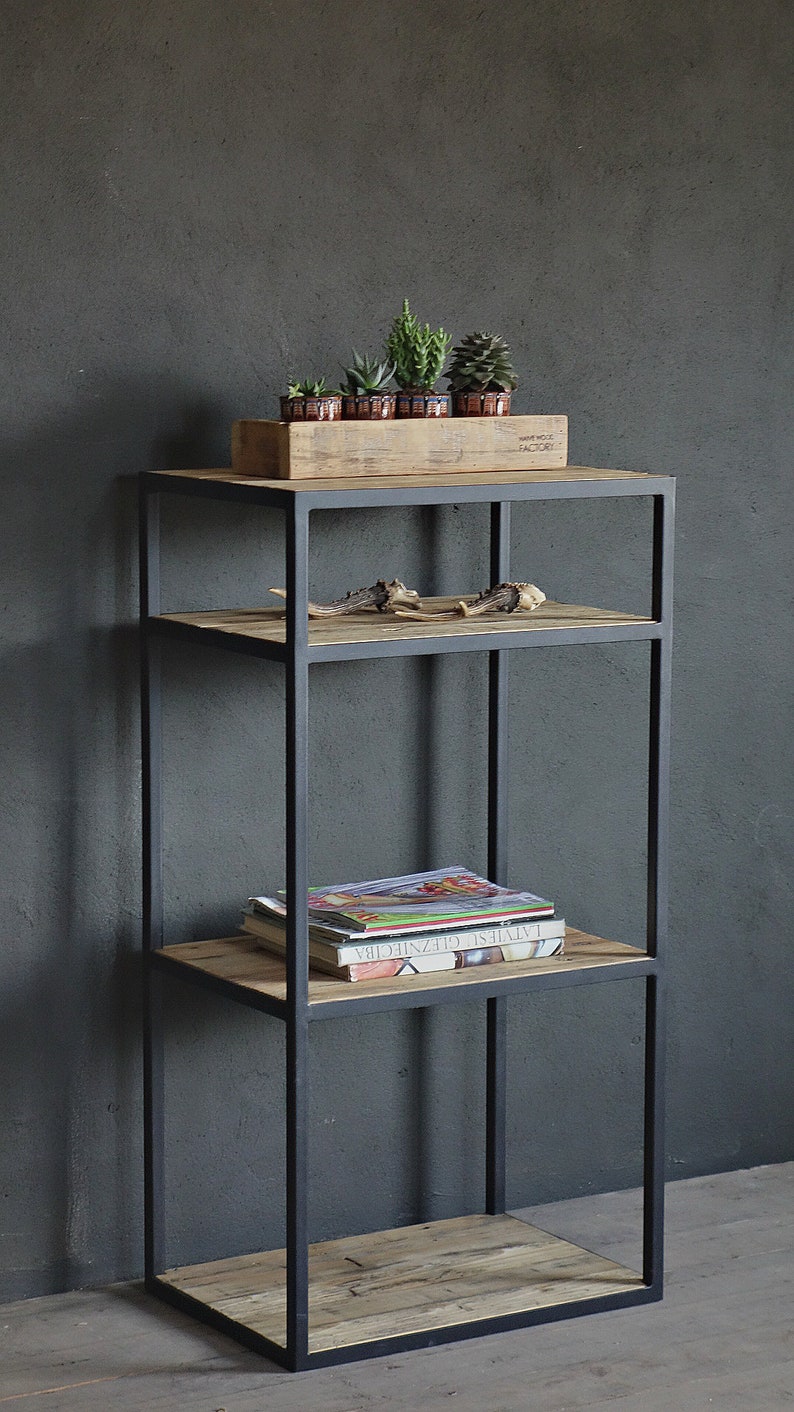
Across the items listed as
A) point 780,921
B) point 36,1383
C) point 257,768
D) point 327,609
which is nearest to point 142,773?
point 257,768

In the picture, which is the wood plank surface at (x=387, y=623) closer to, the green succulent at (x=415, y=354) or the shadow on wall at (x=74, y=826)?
the shadow on wall at (x=74, y=826)

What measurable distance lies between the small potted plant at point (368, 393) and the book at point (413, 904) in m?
0.79

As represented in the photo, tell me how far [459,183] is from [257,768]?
1.10 metres

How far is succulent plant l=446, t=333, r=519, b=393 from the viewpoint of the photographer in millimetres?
2992

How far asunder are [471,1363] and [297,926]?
0.76 m

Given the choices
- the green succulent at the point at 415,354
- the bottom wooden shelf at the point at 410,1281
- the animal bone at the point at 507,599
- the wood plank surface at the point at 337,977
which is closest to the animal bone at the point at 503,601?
the animal bone at the point at 507,599

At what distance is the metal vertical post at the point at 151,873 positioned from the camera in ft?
9.91

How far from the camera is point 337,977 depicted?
287 cm

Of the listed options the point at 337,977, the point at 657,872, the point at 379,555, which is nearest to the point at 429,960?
the point at 337,977

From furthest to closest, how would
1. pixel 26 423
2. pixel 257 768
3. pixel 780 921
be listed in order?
pixel 780 921, pixel 257 768, pixel 26 423

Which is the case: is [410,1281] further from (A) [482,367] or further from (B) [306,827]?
(A) [482,367]

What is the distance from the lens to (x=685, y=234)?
347 centimetres

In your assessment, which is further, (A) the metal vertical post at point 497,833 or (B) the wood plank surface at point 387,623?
(A) the metal vertical post at point 497,833

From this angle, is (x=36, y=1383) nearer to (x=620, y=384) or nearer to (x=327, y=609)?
(x=327, y=609)
